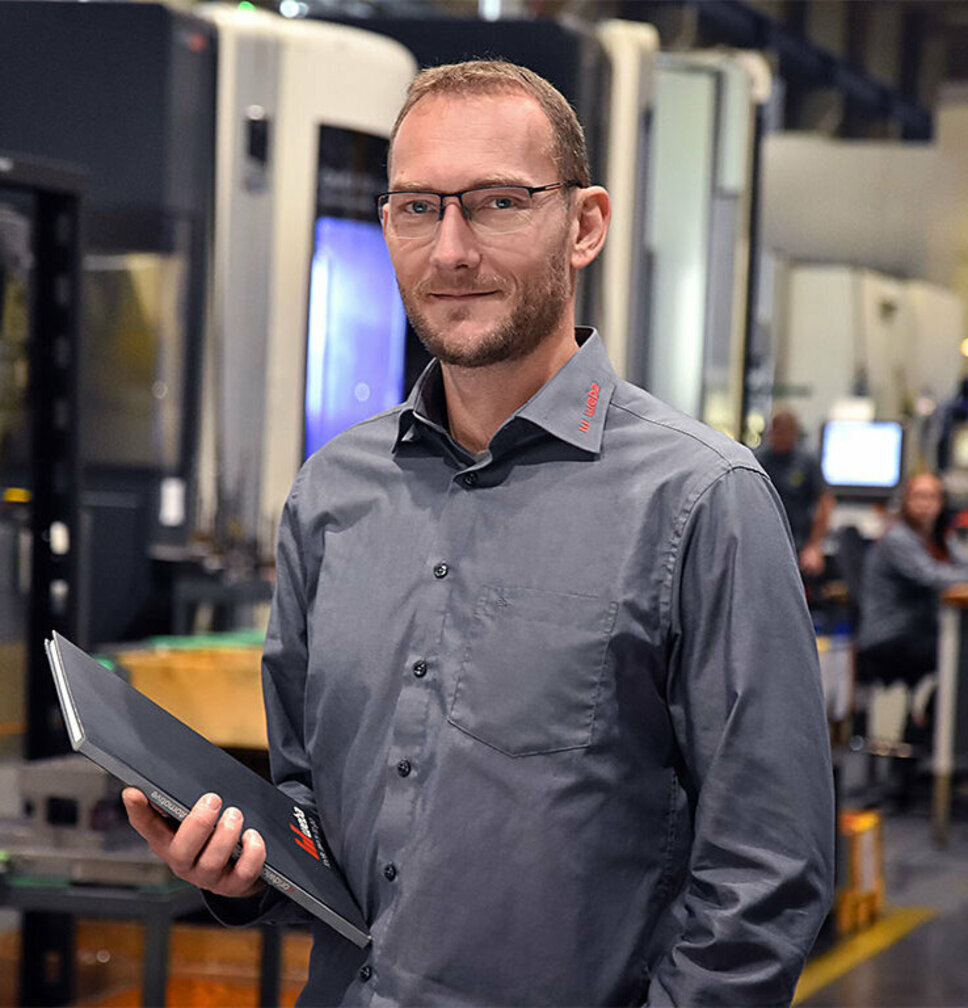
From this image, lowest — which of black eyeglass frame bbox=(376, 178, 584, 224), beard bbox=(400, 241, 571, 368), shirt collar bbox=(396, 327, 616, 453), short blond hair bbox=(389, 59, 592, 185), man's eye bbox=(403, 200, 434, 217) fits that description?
shirt collar bbox=(396, 327, 616, 453)

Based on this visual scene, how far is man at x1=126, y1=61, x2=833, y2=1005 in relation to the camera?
4.28 ft

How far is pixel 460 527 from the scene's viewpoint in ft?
4.67

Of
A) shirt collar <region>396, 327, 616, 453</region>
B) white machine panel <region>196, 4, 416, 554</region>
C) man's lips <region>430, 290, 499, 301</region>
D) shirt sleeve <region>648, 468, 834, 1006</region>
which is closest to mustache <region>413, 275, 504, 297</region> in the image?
man's lips <region>430, 290, 499, 301</region>

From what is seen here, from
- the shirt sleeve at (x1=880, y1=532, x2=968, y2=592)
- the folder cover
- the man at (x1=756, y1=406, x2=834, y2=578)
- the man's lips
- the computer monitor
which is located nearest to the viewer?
the folder cover

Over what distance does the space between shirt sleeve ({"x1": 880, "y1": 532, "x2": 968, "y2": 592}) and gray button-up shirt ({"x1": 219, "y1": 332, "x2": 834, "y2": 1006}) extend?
627 centimetres

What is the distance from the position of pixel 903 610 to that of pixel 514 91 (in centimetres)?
661

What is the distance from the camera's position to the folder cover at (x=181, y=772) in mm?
1268

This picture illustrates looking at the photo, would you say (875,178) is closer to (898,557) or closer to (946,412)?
(946,412)

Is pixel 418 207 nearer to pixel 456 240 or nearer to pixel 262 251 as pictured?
pixel 456 240

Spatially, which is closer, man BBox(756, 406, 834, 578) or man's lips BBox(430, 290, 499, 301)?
man's lips BBox(430, 290, 499, 301)

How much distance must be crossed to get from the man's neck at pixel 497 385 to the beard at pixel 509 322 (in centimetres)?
2

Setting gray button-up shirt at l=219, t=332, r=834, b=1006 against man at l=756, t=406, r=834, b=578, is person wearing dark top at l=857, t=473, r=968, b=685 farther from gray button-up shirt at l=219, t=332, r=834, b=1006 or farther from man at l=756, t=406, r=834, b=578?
gray button-up shirt at l=219, t=332, r=834, b=1006

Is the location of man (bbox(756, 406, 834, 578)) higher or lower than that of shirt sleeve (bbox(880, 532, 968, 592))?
higher

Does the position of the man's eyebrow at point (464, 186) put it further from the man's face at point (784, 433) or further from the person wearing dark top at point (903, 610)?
the man's face at point (784, 433)
